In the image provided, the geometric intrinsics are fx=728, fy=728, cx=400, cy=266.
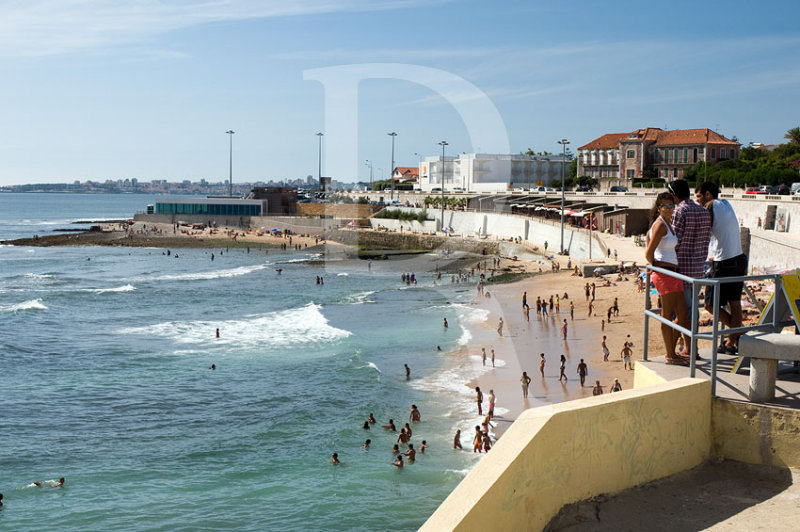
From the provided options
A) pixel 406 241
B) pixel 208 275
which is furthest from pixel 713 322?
pixel 406 241

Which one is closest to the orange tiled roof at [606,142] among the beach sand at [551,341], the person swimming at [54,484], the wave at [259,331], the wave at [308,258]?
the wave at [308,258]

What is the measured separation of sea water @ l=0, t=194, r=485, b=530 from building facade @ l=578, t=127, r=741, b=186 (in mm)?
51558

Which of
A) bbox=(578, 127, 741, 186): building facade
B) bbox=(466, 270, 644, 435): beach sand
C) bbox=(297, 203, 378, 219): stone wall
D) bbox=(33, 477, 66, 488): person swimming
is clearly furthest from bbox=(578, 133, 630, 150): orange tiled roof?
bbox=(33, 477, 66, 488): person swimming

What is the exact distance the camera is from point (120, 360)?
31.1 metres

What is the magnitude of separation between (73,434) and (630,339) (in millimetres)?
20983

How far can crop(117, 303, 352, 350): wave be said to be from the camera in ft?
112

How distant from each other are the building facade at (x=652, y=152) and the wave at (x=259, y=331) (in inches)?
2253

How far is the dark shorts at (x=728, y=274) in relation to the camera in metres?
6.25

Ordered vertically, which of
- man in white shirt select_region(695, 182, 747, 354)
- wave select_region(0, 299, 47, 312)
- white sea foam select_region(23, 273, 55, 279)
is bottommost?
wave select_region(0, 299, 47, 312)

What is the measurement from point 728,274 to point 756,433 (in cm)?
203

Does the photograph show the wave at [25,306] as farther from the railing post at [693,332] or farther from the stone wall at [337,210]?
the stone wall at [337,210]

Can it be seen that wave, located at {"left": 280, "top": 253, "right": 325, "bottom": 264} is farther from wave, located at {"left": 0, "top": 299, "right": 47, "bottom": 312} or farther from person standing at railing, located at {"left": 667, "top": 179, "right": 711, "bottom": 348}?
person standing at railing, located at {"left": 667, "top": 179, "right": 711, "bottom": 348}

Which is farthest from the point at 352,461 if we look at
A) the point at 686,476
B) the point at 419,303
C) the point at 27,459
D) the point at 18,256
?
the point at 18,256

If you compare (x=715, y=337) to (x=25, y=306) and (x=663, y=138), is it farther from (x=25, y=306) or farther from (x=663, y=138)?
(x=663, y=138)
